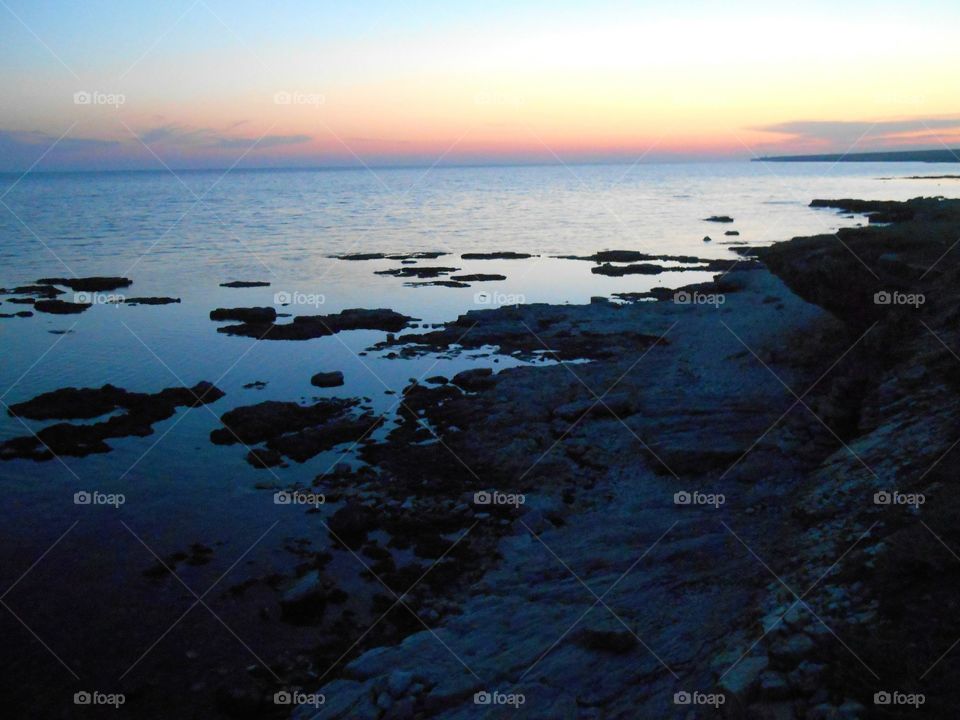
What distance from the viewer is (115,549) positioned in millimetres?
13133

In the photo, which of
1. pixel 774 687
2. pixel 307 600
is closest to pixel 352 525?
pixel 307 600

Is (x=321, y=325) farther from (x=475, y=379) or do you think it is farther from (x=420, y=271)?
(x=420, y=271)

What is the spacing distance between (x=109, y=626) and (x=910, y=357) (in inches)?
633

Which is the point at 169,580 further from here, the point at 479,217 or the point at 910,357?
the point at 479,217

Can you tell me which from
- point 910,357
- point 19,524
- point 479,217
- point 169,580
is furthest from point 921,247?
point 479,217

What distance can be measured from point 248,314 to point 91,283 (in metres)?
13.9
